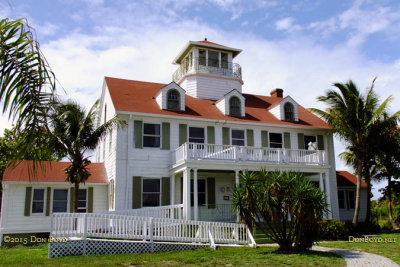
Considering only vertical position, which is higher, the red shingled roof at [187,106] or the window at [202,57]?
the window at [202,57]

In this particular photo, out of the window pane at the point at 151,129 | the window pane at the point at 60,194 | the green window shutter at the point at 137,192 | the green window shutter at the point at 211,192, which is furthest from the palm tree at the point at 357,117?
the window pane at the point at 60,194

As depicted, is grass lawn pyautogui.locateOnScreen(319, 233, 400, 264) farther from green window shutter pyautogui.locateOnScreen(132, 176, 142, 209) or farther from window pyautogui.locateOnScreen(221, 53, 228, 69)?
window pyautogui.locateOnScreen(221, 53, 228, 69)

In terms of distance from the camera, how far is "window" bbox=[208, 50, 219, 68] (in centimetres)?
2831

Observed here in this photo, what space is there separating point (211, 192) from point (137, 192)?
4.48m

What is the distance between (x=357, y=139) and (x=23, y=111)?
2098 centimetres

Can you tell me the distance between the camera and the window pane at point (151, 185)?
20.9m

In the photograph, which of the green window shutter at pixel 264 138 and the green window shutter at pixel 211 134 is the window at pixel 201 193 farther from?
the green window shutter at pixel 264 138

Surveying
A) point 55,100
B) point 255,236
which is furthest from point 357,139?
point 55,100

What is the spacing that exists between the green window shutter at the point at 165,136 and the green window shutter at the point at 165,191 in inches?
70.2

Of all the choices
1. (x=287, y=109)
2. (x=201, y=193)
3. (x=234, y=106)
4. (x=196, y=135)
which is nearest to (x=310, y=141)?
(x=287, y=109)

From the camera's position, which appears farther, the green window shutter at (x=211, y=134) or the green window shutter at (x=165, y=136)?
the green window shutter at (x=211, y=134)

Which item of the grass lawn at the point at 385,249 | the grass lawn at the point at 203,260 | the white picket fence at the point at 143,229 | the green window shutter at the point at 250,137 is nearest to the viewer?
the grass lawn at the point at 203,260

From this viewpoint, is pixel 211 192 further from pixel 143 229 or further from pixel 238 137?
pixel 143 229

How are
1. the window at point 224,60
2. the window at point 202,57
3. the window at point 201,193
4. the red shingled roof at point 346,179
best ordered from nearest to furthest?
the window at point 201,193 → the window at point 202,57 → the red shingled roof at point 346,179 → the window at point 224,60
